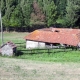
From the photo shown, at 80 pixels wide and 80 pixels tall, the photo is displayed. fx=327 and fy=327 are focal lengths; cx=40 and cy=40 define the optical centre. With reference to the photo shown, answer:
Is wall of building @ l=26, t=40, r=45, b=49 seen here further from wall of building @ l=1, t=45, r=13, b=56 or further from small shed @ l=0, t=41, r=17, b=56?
wall of building @ l=1, t=45, r=13, b=56

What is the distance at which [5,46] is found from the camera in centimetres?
4759

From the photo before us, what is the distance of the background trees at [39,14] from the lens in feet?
277

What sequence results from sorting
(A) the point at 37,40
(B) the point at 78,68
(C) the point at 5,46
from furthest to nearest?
(A) the point at 37,40 → (C) the point at 5,46 → (B) the point at 78,68

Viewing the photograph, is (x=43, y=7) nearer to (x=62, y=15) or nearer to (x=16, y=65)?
(x=62, y=15)

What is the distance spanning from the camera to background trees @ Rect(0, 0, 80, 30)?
84.4 meters

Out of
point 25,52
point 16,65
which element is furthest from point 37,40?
point 16,65

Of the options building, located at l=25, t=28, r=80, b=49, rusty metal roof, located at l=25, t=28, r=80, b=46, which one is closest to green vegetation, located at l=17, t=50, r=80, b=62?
rusty metal roof, located at l=25, t=28, r=80, b=46

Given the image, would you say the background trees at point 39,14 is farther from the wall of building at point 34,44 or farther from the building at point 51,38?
the wall of building at point 34,44

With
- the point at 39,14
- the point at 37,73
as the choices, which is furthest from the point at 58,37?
the point at 39,14

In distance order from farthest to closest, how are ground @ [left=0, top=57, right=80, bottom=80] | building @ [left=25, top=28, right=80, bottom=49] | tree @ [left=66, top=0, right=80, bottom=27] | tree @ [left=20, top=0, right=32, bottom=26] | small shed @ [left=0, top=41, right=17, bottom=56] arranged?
1. tree @ [left=20, top=0, right=32, bottom=26]
2. tree @ [left=66, top=0, right=80, bottom=27]
3. building @ [left=25, top=28, right=80, bottom=49]
4. small shed @ [left=0, top=41, right=17, bottom=56]
5. ground @ [left=0, top=57, right=80, bottom=80]

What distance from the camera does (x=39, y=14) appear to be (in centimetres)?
9181

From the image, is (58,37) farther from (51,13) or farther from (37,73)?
(37,73)

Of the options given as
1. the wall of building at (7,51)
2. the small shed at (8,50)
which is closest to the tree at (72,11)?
the small shed at (8,50)

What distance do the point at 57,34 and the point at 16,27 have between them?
28825 millimetres
